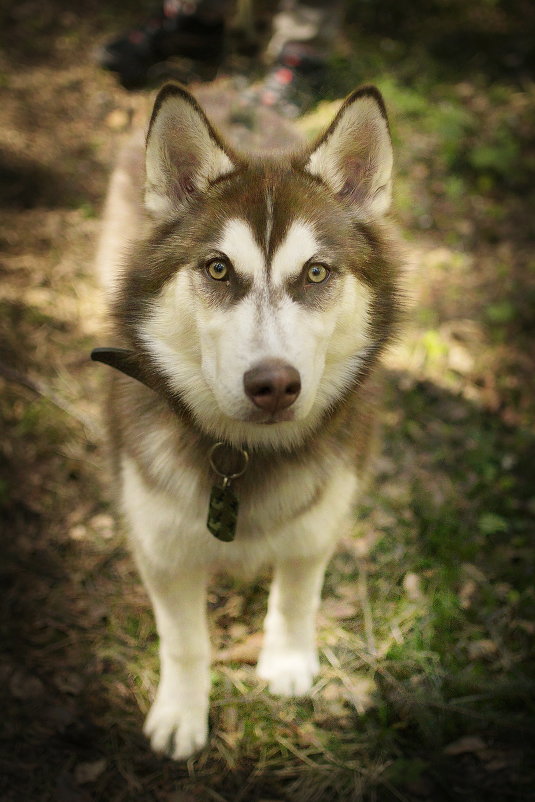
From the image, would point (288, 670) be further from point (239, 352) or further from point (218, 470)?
point (239, 352)

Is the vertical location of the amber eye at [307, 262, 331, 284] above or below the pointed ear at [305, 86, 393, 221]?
below

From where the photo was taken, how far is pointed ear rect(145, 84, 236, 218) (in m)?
1.79

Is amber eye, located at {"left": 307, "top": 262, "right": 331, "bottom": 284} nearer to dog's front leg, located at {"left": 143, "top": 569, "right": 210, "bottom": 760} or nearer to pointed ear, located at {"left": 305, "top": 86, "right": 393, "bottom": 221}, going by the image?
pointed ear, located at {"left": 305, "top": 86, "right": 393, "bottom": 221}

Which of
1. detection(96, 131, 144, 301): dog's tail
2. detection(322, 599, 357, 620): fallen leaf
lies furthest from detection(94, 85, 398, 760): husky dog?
detection(96, 131, 144, 301): dog's tail

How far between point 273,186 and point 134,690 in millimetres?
1978

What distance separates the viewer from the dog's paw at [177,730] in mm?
2273

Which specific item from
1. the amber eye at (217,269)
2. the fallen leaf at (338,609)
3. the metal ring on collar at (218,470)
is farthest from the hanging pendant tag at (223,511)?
the fallen leaf at (338,609)

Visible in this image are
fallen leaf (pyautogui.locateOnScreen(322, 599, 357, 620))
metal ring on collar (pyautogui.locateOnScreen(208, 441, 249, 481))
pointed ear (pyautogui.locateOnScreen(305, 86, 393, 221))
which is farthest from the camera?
fallen leaf (pyautogui.locateOnScreen(322, 599, 357, 620))

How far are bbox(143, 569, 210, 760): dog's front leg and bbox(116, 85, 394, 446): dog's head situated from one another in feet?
2.14

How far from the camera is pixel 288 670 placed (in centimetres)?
247

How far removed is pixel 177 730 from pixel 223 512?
0.97 m

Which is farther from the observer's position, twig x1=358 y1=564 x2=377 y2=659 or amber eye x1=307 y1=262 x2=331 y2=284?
twig x1=358 y1=564 x2=377 y2=659

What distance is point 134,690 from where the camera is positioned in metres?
2.46

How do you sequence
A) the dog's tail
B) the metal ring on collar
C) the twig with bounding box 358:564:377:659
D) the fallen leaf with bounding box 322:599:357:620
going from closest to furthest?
the metal ring on collar < the twig with bounding box 358:564:377:659 < the fallen leaf with bounding box 322:599:357:620 < the dog's tail
